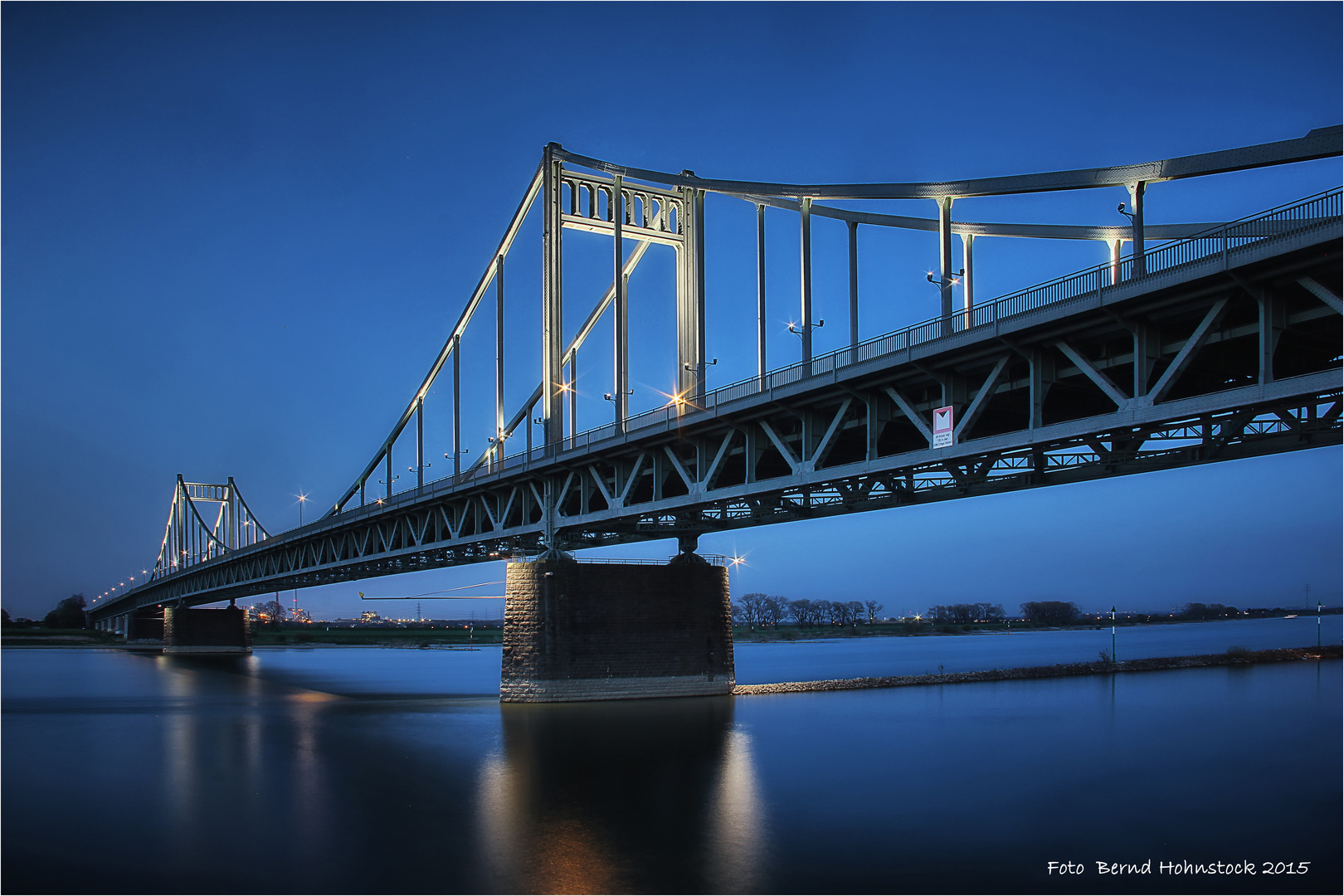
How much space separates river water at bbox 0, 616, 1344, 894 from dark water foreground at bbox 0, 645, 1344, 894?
0.08m

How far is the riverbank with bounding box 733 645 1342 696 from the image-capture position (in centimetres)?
4188

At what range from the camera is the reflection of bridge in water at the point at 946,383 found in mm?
16047

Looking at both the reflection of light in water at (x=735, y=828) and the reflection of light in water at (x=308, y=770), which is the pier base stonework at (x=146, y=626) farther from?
the reflection of light in water at (x=735, y=828)

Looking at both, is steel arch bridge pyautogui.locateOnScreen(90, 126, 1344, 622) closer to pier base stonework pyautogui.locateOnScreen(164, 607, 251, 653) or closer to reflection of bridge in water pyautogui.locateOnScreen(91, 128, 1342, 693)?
reflection of bridge in water pyautogui.locateOnScreen(91, 128, 1342, 693)

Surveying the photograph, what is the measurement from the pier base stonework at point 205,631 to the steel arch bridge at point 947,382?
59279 mm

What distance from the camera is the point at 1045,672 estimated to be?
50.7 metres

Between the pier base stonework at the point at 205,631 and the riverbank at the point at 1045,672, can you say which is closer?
the riverbank at the point at 1045,672

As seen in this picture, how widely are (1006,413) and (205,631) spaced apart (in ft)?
295

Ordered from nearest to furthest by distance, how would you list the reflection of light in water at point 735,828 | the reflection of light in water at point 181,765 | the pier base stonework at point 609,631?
the reflection of light in water at point 735,828 < the reflection of light in water at point 181,765 < the pier base stonework at point 609,631

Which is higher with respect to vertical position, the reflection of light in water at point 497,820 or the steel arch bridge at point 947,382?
the steel arch bridge at point 947,382

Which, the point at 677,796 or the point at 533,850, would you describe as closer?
the point at 533,850

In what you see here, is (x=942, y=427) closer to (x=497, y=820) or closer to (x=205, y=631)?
(x=497, y=820)

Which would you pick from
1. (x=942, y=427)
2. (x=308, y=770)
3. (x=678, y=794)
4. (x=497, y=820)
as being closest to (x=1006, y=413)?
(x=942, y=427)

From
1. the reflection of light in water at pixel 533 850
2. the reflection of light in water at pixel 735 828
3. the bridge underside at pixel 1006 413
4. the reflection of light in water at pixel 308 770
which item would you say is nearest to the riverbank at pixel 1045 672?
the bridge underside at pixel 1006 413
